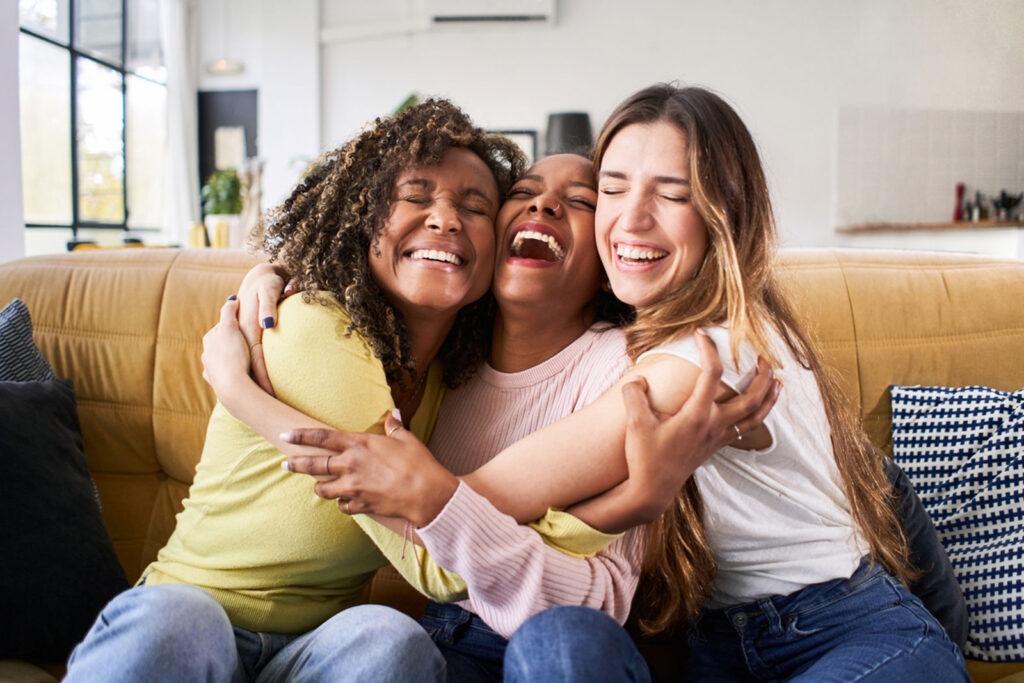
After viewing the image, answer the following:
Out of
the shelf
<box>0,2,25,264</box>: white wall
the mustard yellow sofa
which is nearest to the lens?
the mustard yellow sofa

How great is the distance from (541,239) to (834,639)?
0.76 m

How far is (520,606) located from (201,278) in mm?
1028

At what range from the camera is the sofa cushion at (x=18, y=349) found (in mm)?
1433

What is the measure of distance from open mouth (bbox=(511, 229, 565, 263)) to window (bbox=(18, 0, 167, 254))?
13.8 ft

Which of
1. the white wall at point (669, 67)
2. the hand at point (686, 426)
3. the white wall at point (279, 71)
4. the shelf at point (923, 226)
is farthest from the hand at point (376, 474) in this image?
the white wall at point (279, 71)

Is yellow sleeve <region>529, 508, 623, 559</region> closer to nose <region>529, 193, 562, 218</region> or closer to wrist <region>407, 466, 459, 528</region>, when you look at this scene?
wrist <region>407, 466, 459, 528</region>

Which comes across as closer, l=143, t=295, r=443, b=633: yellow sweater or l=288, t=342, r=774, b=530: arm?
l=288, t=342, r=774, b=530: arm

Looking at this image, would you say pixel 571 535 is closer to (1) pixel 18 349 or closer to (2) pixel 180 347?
(2) pixel 180 347

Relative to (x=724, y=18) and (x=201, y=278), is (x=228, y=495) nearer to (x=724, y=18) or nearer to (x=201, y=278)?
(x=201, y=278)

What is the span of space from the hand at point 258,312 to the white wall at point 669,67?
4.55 m

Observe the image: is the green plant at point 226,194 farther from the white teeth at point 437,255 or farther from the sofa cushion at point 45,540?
the white teeth at point 437,255

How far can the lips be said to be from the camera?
1.27m

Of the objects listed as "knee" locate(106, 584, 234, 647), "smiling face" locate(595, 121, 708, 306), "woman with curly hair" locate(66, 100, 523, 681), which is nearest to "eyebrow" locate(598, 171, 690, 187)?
"smiling face" locate(595, 121, 708, 306)

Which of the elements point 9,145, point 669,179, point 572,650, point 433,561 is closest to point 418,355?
point 433,561
